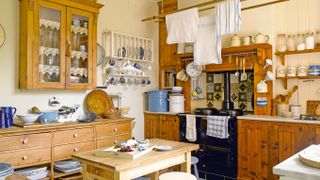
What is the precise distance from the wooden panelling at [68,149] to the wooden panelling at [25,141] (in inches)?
5.3

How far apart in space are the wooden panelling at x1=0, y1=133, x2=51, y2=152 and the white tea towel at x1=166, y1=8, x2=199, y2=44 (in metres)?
1.87

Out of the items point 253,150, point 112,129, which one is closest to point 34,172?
point 112,129

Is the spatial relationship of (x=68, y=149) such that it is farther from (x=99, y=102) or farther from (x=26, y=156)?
(x=99, y=102)

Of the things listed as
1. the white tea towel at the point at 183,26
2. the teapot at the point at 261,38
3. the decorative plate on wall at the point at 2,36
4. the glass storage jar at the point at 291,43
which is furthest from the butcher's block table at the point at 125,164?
the glass storage jar at the point at 291,43

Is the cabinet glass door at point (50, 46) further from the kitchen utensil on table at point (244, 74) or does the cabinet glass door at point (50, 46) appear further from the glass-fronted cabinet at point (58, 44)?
the kitchen utensil on table at point (244, 74)

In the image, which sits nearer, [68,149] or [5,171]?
[5,171]

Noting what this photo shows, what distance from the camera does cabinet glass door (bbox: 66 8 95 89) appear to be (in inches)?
130

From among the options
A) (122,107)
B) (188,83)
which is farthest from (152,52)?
(122,107)

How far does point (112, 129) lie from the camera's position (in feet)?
11.6

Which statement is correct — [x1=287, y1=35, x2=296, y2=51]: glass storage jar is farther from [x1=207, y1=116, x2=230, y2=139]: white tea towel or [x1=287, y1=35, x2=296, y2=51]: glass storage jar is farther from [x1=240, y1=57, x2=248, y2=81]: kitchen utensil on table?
[x1=207, y1=116, x2=230, y2=139]: white tea towel

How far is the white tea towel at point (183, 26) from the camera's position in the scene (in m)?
3.35

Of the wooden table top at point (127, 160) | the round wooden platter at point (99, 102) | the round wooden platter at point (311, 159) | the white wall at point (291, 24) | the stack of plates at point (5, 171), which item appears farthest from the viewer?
the round wooden platter at point (99, 102)

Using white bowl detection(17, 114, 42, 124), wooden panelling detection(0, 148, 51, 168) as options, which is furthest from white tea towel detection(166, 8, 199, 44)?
wooden panelling detection(0, 148, 51, 168)

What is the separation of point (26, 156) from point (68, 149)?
17.8 inches
